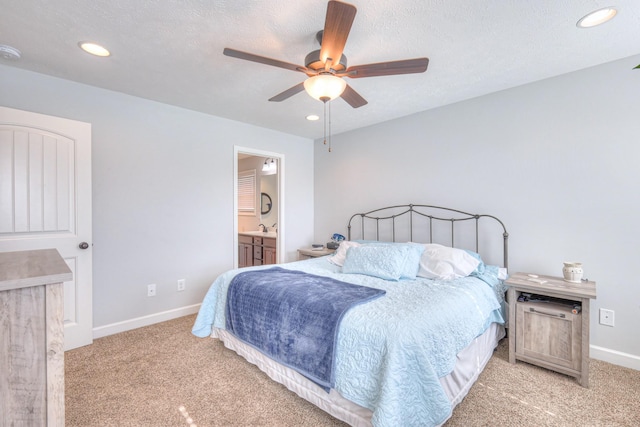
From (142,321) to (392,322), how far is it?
2864 millimetres

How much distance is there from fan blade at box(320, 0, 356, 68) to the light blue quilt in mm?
1543

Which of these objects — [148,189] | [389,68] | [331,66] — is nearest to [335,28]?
[331,66]

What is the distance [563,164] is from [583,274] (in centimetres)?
96

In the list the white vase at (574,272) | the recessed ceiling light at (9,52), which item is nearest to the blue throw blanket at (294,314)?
the white vase at (574,272)

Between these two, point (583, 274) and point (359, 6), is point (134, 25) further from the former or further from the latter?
point (583, 274)

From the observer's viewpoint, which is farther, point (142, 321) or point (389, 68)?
point (142, 321)

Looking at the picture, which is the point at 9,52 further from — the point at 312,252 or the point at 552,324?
the point at 552,324

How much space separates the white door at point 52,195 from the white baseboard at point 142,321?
0.51 ft

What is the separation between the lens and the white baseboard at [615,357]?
7.59 feet

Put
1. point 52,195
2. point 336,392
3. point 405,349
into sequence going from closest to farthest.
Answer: point 405,349 < point 336,392 < point 52,195

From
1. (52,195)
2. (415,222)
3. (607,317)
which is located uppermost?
(52,195)

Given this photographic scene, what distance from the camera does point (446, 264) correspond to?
2631 mm

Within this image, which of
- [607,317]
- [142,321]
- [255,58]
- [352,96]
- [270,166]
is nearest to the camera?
[255,58]

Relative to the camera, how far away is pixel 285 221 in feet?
14.8
